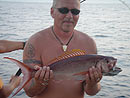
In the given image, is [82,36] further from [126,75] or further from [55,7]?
[126,75]

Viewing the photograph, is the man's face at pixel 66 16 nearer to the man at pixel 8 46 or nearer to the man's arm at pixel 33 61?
the man's arm at pixel 33 61

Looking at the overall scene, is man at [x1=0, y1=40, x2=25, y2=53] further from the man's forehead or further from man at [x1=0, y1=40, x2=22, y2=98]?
the man's forehead

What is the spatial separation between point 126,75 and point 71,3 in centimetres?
586

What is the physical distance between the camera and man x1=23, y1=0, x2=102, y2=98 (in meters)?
3.71

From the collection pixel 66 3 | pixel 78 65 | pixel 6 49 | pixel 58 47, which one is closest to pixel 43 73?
pixel 78 65

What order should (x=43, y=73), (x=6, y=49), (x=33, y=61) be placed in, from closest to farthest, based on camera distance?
(x=43, y=73)
(x=33, y=61)
(x=6, y=49)

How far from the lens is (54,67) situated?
3.23 m

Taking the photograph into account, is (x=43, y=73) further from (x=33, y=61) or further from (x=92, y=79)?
(x=92, y=79)

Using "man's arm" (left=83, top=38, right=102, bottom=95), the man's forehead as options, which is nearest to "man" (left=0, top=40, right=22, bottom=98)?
the man's forehead

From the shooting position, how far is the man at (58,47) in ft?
12.2

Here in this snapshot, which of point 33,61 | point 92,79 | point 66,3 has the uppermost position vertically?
point 66,3

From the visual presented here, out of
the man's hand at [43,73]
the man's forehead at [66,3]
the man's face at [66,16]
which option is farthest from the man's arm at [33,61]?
the man's forehead at [66,3]

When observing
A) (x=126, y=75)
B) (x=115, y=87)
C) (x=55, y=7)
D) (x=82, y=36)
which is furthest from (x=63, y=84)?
(x=126, y=75)

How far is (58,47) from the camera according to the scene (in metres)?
3.93
